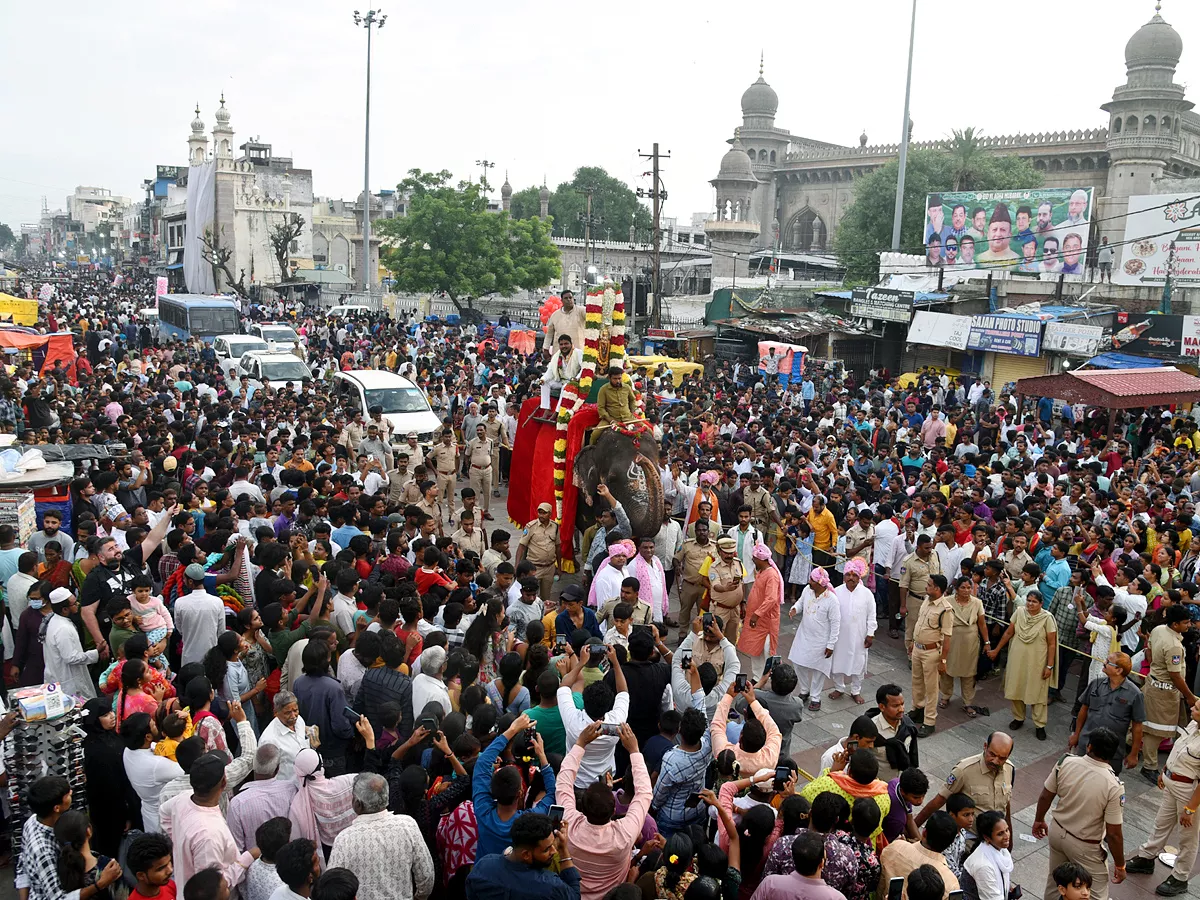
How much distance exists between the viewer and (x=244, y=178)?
173 ft

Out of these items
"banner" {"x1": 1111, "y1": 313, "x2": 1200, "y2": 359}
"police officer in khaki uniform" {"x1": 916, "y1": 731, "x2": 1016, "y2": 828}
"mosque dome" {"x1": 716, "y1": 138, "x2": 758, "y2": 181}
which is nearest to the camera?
"police officer in khaki uniform" {"x1": 916, "y1": 731, "x2": 1016, "y2": 828}

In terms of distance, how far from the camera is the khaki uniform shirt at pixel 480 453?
1286cm

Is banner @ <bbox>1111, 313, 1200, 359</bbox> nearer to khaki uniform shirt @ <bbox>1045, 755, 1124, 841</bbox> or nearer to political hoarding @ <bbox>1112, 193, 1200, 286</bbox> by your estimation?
political hoarding @ <bbox>1112, 193, 1200, 286</bbox>

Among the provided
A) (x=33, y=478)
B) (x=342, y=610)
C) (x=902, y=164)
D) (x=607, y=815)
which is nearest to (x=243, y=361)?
(x=33, y=478)

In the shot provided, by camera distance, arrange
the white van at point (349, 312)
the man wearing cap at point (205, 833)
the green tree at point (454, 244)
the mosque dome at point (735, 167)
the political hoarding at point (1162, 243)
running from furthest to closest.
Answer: the mosque dome at point (735, 167) < the green tree at point (454, 244) < the white van at point (349, 312) < the political hoarding at point (1162, 243) < the man wearing cap at point (205, 833)

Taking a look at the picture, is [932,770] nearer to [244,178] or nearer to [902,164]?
[902,164]

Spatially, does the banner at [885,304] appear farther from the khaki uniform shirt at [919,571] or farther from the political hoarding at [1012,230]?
the khaki uniform shirt at [919,571]

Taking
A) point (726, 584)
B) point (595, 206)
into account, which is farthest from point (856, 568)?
point (595, 206)

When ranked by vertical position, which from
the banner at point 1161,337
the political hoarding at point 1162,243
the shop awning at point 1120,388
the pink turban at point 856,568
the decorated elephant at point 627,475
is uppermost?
the political hoarding at point 1162,243

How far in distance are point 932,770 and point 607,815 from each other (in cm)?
414

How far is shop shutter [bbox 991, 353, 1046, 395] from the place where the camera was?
22.2 metres

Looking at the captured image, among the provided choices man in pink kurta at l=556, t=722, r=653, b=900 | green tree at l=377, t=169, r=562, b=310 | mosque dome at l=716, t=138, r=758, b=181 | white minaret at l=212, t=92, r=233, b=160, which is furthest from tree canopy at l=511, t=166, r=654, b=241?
man in pink kurta at l=556, t=722, r=653, b=900

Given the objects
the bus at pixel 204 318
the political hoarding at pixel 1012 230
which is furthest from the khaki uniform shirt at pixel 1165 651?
the bus at pixel 204 318

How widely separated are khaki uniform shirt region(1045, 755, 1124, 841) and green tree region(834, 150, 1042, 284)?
37226mm
